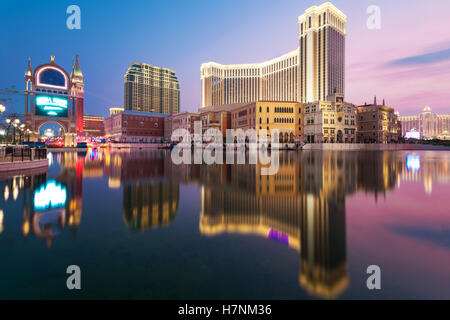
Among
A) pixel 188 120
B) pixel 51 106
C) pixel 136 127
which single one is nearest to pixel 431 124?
pixel 188 120

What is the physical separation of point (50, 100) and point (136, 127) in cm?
4661

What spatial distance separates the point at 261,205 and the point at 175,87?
178570mm

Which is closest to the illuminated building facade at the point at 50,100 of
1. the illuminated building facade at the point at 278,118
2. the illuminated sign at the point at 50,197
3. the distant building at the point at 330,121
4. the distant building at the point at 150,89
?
the illuminated building facade at the point at 278,118

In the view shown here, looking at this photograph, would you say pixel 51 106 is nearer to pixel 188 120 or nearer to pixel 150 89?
pixel 188 120

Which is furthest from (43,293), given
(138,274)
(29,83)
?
(29,83)

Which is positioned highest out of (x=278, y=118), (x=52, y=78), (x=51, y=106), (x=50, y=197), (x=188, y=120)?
(x=52, y=78)

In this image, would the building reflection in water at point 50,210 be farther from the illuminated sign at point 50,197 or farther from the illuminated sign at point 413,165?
the illuminated sign at point 413,165

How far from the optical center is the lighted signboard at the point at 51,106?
2569 inches

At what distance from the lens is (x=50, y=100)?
66.2 m

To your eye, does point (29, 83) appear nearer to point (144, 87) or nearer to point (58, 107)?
point (58, 107)

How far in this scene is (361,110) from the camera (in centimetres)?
9188

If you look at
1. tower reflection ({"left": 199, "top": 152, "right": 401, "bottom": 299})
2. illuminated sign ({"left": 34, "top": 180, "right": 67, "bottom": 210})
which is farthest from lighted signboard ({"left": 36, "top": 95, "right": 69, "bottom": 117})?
tower reflection ({"left": 199, "top": 152, "right": 401, "bottom": 299})
